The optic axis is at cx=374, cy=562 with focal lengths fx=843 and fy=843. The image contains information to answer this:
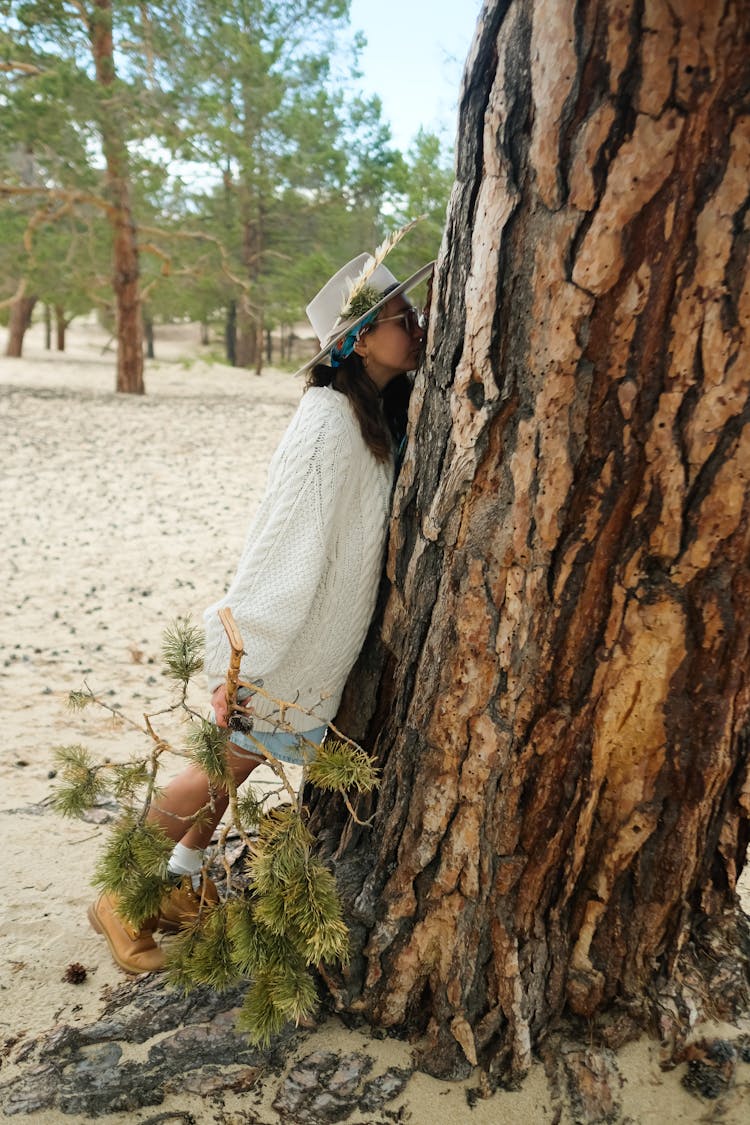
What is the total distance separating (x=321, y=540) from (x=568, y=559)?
61cm

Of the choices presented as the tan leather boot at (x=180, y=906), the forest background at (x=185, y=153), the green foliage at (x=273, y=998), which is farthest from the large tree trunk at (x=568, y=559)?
the forest background at (x=185, y=153)

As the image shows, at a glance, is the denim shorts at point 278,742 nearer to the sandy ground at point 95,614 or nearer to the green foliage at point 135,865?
the green foliage at point 135,865

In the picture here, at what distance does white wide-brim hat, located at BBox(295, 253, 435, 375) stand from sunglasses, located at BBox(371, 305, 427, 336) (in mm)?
43

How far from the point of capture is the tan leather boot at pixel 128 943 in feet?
6.93

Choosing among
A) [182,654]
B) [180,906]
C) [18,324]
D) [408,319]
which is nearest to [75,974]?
[180,906]

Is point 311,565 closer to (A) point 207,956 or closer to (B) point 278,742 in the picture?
(B) point 278,742

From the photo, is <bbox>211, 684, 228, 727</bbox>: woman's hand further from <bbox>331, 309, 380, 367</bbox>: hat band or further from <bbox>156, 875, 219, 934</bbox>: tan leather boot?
<bbox>331, 309, 380, 367</bbox>: hat band

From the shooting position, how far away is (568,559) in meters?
1.49

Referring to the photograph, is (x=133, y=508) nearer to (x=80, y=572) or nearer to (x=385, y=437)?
(x=80, y=572)

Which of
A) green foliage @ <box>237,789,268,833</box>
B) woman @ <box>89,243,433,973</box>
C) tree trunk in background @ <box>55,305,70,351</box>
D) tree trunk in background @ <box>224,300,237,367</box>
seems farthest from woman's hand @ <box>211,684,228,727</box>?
tree trunk in background @ <box>224,300,237,367</box>

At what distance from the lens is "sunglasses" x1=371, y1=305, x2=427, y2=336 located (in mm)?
1980

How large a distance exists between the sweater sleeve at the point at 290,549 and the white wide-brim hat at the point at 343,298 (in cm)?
22

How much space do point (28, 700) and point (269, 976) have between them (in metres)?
2.73

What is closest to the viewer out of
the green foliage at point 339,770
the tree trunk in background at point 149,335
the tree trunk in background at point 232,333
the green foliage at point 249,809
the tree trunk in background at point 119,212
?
the green foliage at point 339,770
